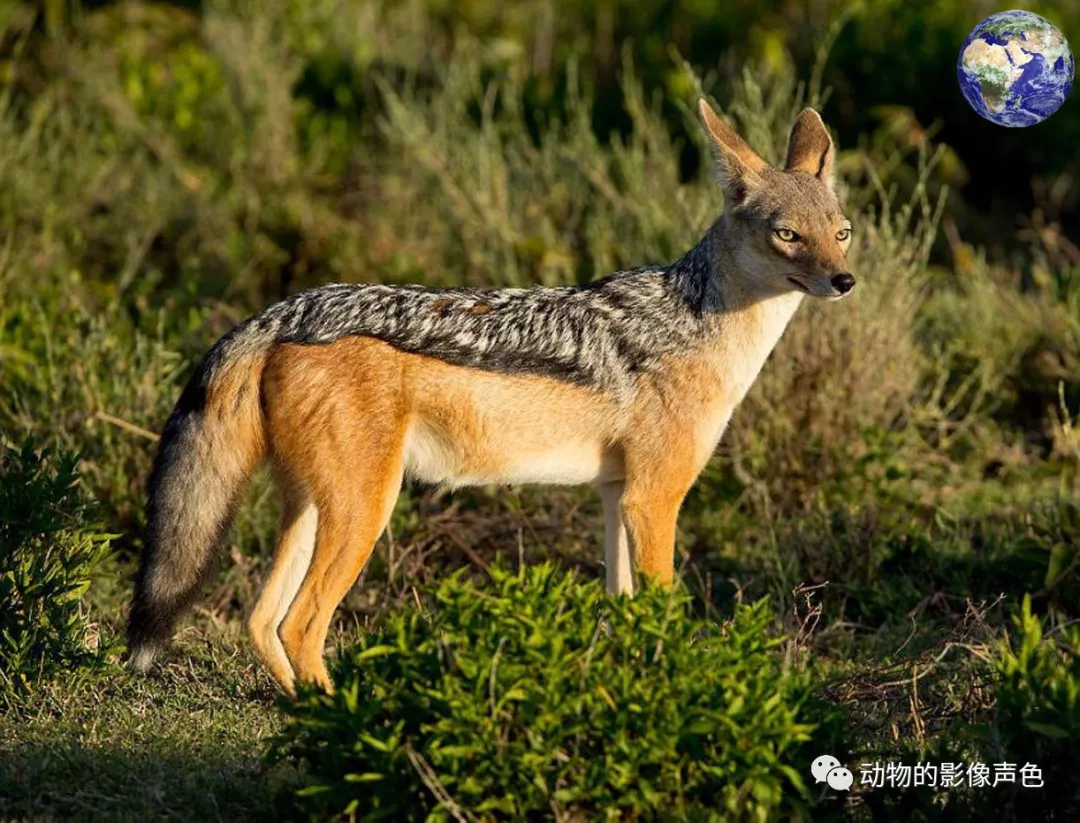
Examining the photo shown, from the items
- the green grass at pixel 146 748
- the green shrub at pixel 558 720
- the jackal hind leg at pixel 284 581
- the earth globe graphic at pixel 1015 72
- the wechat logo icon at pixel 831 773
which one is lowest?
the green grass at pixel 146 748

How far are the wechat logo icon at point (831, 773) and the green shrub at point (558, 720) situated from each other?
5 centimetres

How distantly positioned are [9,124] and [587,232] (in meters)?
3.91

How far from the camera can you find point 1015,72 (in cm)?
643

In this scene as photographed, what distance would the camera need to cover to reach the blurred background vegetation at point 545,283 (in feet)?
18.6

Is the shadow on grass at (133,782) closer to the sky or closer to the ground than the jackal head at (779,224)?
closer to the ground

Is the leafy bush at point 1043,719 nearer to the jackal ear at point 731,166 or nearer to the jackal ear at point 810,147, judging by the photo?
the jackal ear at point 731,166

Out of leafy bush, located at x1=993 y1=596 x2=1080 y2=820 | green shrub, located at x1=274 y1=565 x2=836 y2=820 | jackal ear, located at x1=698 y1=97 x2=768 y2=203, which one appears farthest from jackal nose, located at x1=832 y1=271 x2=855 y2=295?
green shrub, located at x1=274 y1=565 x2=836 y2=820

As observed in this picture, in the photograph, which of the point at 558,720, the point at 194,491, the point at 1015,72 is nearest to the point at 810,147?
the point at 1015,72

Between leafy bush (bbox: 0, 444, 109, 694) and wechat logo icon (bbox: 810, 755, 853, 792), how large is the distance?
9.10ft

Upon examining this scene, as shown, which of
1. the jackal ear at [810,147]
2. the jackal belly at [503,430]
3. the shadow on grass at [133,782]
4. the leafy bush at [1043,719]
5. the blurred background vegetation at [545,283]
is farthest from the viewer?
the jackal ear at [810,147]

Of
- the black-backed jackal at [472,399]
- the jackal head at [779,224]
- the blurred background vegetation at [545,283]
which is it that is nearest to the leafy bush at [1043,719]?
the blurred background vegetation at [545,283]

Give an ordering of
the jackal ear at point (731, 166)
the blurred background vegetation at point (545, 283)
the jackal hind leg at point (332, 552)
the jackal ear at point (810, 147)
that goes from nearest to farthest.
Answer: the jackal hind leg at point (332, 552)
the blurred background vegetation at point (545, 283)
the jackal ear at point (731, 166)
the jackal ear at point (810, 147)

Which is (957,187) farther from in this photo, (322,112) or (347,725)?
(347,725)

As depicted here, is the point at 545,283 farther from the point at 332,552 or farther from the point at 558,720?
the point at 558,720
